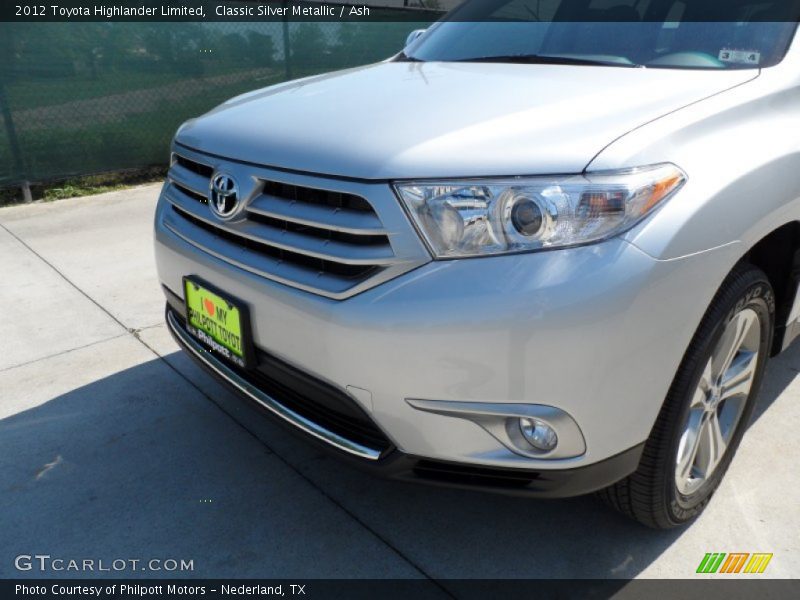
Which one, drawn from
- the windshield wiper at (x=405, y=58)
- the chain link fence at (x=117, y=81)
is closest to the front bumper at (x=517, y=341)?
the windshield wiper at (x=405, y=58)

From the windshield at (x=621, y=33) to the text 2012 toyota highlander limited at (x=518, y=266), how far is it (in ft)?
0.11

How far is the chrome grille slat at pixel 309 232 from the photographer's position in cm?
179

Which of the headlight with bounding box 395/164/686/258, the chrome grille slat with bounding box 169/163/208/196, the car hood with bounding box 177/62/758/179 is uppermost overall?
the car hood with bounding box 177/62/758/179

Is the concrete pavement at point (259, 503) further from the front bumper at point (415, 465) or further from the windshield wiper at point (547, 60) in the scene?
the windshield wiper at point (547, 60)

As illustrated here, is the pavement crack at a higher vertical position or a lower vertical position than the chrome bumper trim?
lower

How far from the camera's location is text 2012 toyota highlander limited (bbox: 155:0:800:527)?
169 cm

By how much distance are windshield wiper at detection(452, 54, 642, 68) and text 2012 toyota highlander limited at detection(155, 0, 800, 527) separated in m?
0.16

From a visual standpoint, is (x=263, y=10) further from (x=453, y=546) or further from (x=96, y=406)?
(x=453, y=546)

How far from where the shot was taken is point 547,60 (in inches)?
107

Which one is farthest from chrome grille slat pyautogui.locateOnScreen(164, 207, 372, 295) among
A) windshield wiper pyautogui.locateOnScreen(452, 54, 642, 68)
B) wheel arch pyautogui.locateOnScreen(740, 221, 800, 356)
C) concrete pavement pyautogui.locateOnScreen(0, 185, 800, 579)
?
windshield wiper pyautogui.locateOnScreen(452, 54, 642, 68)

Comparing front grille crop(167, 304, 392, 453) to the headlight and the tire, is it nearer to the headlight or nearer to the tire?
the headlight

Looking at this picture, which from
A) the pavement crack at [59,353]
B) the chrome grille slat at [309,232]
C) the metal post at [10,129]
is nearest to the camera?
the chrome grille slat at [309,232]

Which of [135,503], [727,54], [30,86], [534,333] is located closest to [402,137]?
[534,333]

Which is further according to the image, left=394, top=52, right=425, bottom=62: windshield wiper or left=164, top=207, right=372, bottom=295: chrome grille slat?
left=394, top=52, right=425, bottom=62: windshield wiper
